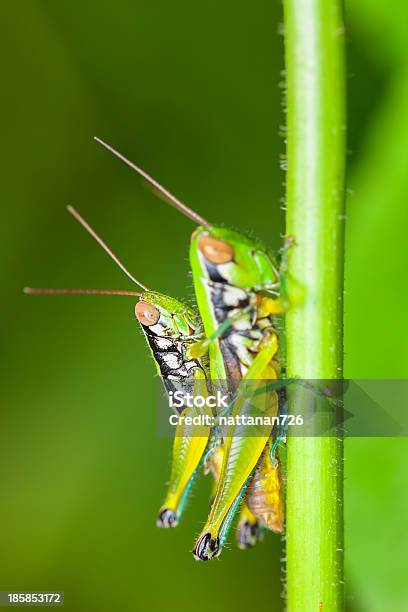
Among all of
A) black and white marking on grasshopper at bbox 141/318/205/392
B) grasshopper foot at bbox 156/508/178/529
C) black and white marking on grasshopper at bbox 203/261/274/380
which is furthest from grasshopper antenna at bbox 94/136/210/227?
grasshopper foot at bbox 156/508/178/529

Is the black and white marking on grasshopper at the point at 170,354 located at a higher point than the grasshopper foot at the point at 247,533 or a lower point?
higher

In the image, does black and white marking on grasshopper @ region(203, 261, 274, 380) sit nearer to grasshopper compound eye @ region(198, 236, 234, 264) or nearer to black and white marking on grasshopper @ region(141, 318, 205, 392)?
grasshopper compound eye @ region(198, 236, 234, 264)

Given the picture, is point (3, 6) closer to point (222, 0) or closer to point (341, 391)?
point (222, 0)

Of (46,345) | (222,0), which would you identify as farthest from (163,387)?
(222,0)

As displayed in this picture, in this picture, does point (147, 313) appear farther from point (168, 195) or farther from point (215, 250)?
point (168, 195)

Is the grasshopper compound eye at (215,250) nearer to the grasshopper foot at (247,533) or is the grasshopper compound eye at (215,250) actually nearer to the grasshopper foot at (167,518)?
the grasshopper foot at (167,518)

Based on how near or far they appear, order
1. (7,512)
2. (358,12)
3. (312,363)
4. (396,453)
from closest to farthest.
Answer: (312,363) → (396,453) → (358,12) → (7,512)

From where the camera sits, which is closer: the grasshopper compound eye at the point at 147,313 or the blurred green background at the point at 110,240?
the grasshopper compound eye at the point at 147,313

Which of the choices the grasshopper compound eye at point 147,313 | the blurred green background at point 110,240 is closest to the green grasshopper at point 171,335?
the grasshopper compound eye at point 147,313
